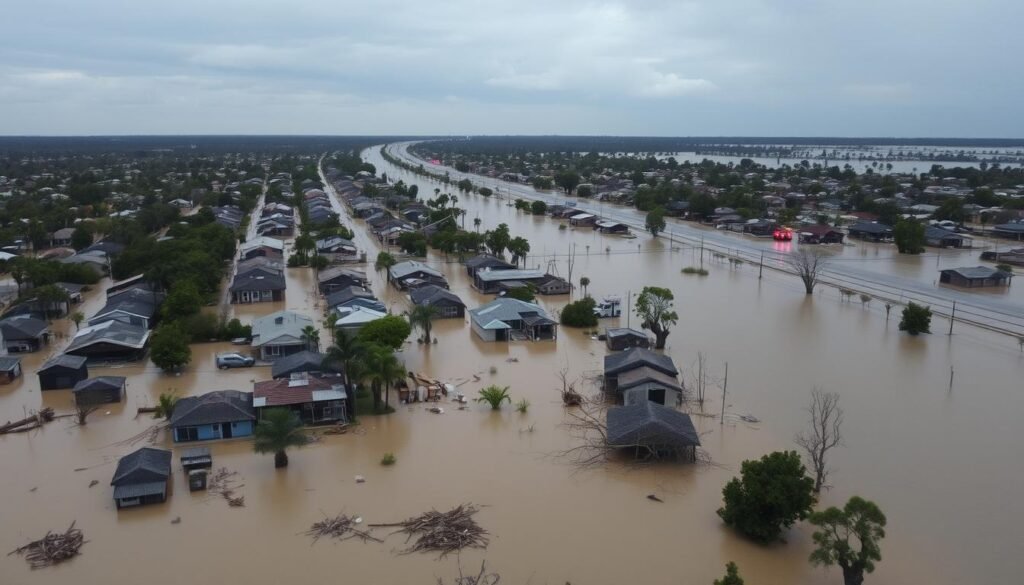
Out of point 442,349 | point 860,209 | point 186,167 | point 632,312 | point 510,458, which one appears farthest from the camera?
point 186,167

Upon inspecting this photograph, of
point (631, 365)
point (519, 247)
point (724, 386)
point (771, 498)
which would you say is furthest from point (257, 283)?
point (771, 498)

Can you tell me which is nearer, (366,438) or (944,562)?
(944,562)

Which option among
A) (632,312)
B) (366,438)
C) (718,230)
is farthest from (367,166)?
(366,438)

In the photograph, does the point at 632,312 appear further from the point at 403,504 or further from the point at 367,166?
the point at 367,166

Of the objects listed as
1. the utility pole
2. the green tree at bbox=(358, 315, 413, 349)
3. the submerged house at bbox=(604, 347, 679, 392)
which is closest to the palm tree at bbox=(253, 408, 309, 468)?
the green tree at bbox=(358, 315, 413, 349)

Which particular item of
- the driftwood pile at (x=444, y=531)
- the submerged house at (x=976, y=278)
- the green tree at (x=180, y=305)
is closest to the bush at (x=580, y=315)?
the green tree at (x=180, y=305)

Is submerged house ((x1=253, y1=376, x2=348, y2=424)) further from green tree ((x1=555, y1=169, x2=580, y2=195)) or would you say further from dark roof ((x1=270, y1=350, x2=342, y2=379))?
green tree ((x1=555, y1=169, x2=580, y2=195))
